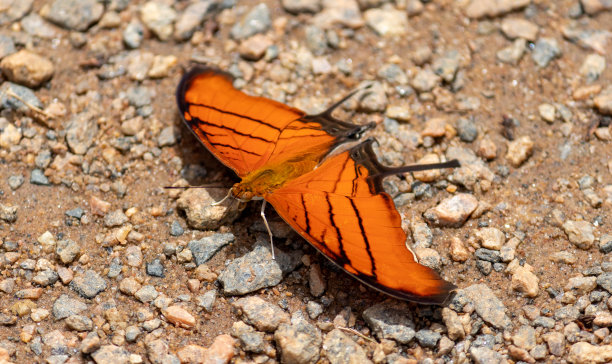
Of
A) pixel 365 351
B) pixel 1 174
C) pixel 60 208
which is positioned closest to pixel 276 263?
pixel 365 351

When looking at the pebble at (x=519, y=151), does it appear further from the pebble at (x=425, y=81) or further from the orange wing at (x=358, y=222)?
the orange wing at (x=358, y=222)

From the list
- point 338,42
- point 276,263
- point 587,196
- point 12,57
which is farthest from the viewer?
point 338,42

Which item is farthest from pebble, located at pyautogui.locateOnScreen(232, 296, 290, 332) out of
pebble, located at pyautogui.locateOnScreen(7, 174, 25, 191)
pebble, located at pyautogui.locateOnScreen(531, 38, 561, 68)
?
pebble, located at pyautogui.locateOnScreen(531, 38, 561, 68)

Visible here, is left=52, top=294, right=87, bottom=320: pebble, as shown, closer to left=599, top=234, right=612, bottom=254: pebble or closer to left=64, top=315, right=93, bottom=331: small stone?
left=64, top=315, right=93, bottom=331: small stone

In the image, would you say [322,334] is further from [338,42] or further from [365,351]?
[338,42]

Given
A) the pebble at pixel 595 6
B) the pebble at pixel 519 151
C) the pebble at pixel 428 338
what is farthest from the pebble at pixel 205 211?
the pebble at pixel 595 6
